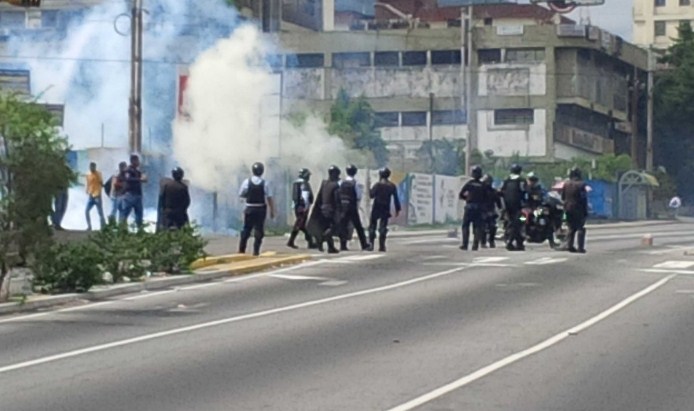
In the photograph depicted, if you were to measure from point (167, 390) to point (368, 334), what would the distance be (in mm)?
4557

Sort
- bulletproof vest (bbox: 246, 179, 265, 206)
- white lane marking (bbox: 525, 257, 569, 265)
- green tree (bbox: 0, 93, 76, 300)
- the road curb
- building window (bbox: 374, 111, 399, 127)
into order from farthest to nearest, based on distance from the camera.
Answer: building window (bbox: 374, 111, 399, 127) < white lane marking (bbox: 525, 257, 569, 265) < bulletproof vest (bbox: 246, 179, 265, 206) < the road curb < green tree (bbox: 0, 93, 76, 300)

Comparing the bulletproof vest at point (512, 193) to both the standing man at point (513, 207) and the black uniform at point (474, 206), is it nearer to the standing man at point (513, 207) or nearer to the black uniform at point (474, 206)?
the standing man at point (513, 207)

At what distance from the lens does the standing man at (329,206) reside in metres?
30.1

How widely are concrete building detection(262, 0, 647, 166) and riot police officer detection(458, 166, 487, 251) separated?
2009 inches

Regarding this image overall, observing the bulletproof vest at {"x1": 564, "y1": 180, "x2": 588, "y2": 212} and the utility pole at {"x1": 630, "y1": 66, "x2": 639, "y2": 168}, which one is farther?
the utility pole at {"x1": 630, "y1": 66, "x2": 639, "y2": 168}

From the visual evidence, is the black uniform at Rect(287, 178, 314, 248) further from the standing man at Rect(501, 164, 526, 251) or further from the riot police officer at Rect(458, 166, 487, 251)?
the standing man at Rect(501, 164, 526, 251)

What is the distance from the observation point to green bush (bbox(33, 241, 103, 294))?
2136cm

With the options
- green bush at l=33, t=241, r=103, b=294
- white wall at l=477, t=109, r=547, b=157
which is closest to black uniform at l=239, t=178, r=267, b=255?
green bush at l=33, t=241, r=103, b=294

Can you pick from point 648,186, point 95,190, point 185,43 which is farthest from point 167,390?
point 648,186

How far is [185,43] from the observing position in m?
55.4

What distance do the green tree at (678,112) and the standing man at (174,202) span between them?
68941 mm

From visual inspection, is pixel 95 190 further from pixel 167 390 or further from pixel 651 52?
pixel 651 52

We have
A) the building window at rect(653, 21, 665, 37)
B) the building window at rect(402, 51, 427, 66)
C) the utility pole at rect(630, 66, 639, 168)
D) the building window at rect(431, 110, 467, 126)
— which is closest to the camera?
the building window at rect(431, 110, 467, 126)

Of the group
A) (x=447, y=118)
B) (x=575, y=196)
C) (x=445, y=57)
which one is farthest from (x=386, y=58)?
(x=575, y=196)
